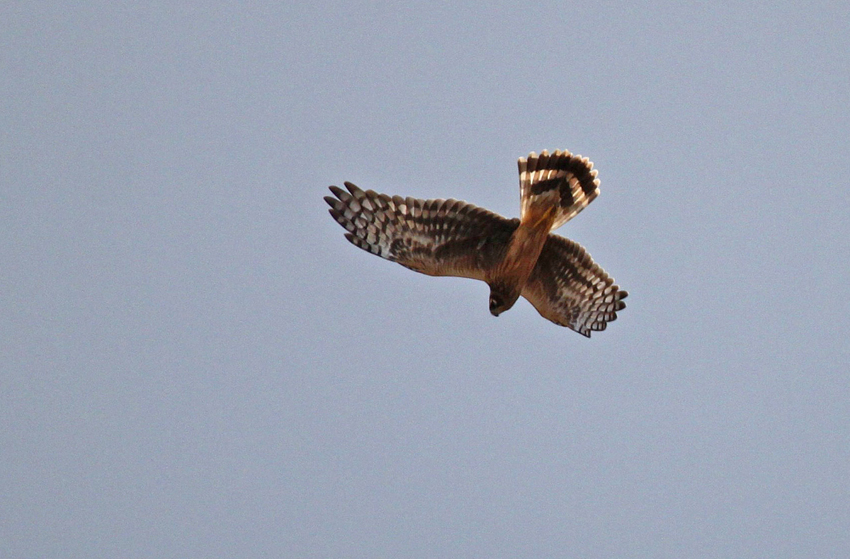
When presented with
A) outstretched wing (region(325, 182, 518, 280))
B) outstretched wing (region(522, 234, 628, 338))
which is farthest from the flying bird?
outstretched wing (region(522, 234, 628, 338))

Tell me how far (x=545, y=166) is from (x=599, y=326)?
224 cm

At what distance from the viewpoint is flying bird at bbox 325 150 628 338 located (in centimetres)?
1275

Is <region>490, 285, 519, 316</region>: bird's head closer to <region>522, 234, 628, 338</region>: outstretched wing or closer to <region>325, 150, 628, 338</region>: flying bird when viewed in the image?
<region>325, 150, 628, 338</region>: flying bird

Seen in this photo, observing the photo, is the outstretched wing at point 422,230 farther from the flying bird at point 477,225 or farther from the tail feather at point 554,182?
the tail feather at point 554,182

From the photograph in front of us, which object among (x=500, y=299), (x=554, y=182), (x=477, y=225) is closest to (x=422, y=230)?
(x=477, y=225)

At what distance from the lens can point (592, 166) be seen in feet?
42.6

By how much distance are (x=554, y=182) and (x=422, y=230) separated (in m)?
1.50

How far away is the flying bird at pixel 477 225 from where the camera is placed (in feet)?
41.8

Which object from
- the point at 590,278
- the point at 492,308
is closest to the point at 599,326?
the point at 590,278

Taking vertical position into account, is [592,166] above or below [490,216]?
above

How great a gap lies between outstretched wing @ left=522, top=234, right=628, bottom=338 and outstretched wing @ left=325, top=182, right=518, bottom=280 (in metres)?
0.99

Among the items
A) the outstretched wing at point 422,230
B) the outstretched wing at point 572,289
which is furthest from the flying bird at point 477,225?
the outstretched wing at point 572,289

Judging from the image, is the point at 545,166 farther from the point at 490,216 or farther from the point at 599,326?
the point at 599,326

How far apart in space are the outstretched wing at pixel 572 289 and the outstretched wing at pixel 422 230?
3.25 feet
